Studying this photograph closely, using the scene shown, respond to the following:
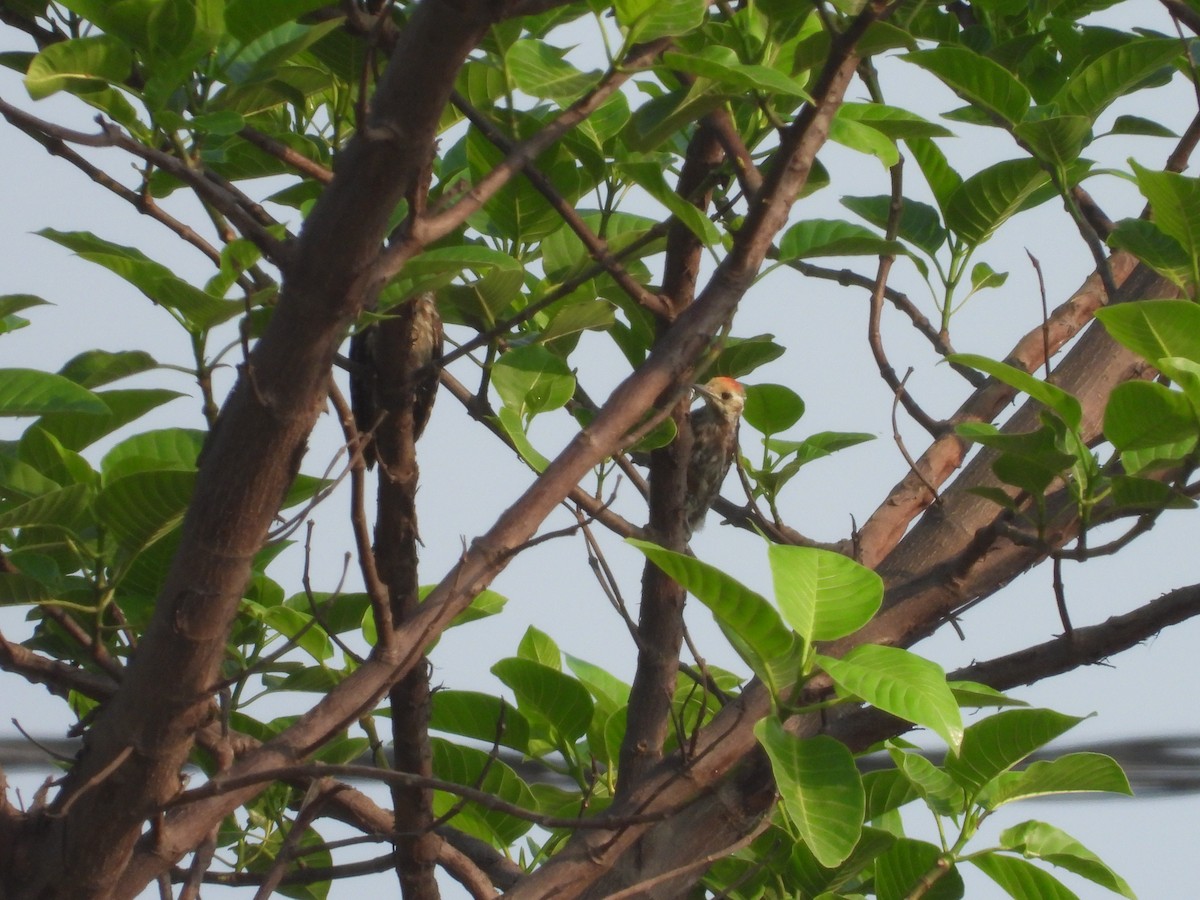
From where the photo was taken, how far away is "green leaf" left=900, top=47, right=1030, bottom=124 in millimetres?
1766

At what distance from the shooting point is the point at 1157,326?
4.82ft

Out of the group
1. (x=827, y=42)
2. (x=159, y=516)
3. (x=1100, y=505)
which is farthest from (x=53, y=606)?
(x=1100, y=505)

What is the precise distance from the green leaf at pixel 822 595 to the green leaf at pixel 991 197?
92 centimetres

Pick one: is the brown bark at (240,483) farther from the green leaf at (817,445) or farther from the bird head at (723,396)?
the bird head at (723,396)

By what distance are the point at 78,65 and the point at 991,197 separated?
1413 millimetres

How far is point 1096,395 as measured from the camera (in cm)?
230

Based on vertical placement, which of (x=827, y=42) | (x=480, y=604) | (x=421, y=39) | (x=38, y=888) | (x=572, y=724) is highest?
(x=827, y=42)

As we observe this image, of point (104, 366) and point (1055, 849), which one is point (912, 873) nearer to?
point (1055, 849)

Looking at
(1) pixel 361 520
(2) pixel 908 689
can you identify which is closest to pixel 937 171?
(2) pixel 908 689

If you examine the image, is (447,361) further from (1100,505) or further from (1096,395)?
(1096,395)

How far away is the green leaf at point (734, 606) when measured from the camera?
1.30 m

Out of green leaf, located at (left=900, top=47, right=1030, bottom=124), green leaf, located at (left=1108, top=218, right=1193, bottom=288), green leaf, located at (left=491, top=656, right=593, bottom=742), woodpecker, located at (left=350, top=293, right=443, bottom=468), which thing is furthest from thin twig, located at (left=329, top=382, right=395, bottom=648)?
green leaf, located at (left=1108, top=218, right=1193, bottom=288)

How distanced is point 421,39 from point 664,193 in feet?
2.15

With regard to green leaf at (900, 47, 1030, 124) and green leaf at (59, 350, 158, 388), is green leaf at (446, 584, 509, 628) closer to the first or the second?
green leaf at (59, 350, 158, 388)
